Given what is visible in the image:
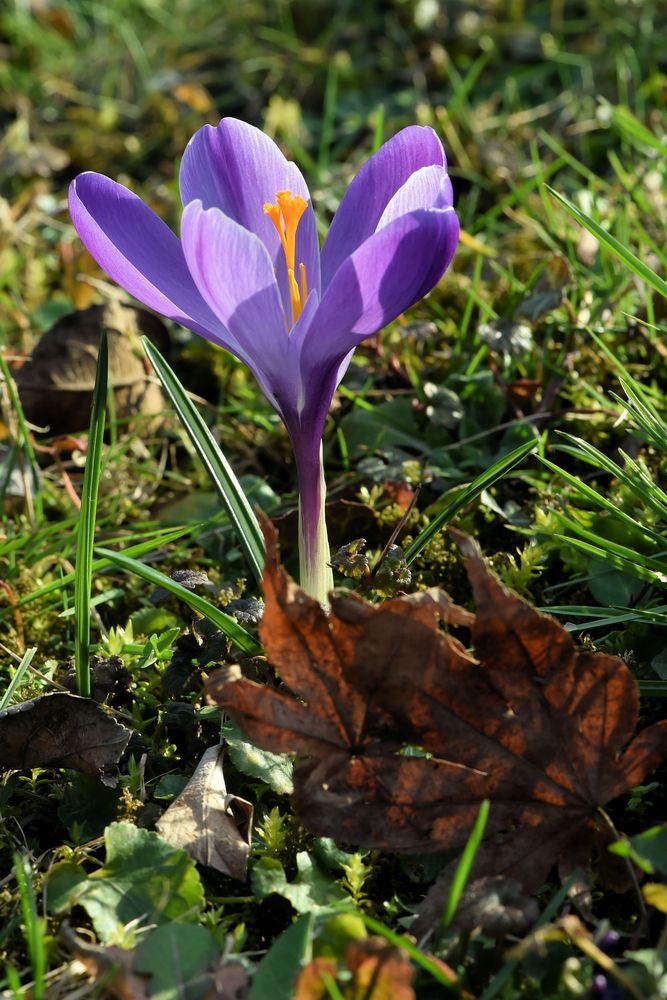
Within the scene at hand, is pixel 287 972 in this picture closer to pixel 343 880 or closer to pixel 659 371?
pixel 343 880

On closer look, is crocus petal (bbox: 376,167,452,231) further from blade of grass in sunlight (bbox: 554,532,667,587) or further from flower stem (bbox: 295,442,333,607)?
blade of grass in sunlight (bbox: 554,532,667,587)

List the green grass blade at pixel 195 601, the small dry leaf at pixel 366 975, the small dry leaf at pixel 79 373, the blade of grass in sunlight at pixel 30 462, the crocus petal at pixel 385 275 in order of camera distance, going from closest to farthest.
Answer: the small dry leaf at pixel 366 975 → the crocus petal at pixel 385 275 → the green grass blade at pixel 195 601 → the blade of grass in sunlight at pixel 30 462 → the small dry leaf at pixel 79 373

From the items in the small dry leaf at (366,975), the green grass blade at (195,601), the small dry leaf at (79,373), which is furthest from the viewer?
the small dry leaf at (79,373)

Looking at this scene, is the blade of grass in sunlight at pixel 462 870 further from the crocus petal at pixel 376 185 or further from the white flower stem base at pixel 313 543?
the crocus petal at pixel 376 185

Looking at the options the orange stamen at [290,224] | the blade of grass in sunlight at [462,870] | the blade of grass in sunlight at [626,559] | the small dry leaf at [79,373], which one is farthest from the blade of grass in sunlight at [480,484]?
the small dry leaf at [79,373]

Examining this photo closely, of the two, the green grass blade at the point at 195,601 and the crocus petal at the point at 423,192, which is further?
the green grass blade at the point at 195,601

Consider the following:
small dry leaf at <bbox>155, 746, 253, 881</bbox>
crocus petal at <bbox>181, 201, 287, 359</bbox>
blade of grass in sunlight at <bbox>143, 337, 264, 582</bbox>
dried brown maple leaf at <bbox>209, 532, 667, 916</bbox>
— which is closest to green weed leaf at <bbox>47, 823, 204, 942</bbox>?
small dry leaf at <bbox>155, 746, 253, 881</bbox>

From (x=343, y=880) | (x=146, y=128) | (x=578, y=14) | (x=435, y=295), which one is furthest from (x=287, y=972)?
(x=578, y=14)

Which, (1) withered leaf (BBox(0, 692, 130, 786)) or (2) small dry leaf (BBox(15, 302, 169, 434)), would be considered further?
(2) small dry leaf (BBox(15, 302, 169, 434))
